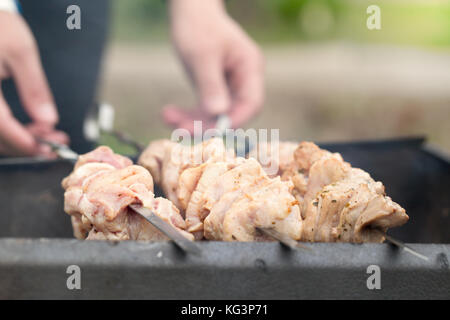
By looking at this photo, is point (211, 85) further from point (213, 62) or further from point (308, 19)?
point (308, 19)

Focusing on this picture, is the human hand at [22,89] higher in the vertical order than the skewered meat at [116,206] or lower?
higher

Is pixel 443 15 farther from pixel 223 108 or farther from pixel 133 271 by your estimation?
pixel 133 271

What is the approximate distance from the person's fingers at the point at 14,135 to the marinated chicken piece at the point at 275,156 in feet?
5.89

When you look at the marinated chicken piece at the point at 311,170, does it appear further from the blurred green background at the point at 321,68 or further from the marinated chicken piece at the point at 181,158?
the blurred green background at the point at 321,68

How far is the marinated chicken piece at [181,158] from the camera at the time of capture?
1978mm

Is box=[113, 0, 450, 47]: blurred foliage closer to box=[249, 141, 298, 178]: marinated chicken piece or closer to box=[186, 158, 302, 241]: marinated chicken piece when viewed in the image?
box=[249, 141, 298, 178]: marinated chicken piece

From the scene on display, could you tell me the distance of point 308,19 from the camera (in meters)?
13.2

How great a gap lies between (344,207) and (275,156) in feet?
1.85

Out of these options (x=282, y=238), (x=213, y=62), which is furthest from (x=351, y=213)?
(x=213, y=62)

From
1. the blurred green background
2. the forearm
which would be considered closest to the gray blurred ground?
the blurred green background

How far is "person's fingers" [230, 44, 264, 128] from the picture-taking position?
12.2 ft

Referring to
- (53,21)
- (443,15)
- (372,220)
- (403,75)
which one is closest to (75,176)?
(372,220)

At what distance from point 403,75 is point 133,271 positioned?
12.5 m

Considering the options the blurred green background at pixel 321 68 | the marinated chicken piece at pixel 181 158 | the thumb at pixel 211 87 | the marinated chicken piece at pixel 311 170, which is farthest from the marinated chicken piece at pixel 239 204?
the blurred green background at pixel 321 68
